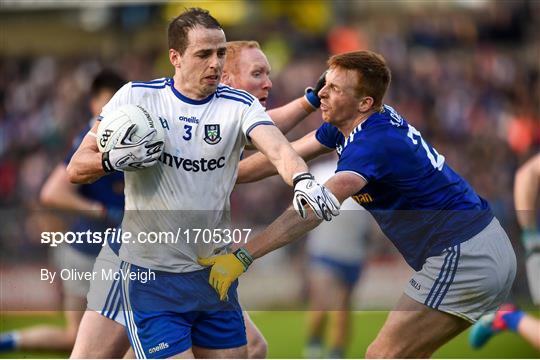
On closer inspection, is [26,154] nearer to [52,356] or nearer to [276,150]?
[52,356]

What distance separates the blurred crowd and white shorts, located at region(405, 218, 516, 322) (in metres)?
8.96

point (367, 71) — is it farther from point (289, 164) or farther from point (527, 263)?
point (527, 263)

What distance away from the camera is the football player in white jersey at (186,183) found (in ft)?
19.1

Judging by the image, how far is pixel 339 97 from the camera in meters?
6.14

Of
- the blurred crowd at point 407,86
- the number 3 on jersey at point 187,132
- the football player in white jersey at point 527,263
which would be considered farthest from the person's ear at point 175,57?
the blurred crowd at point 407,86

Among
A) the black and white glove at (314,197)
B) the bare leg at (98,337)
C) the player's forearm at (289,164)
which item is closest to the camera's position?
the black and white glove at (314,197)

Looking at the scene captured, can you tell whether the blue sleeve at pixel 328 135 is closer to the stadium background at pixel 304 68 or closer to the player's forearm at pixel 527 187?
the player's forearm at pixel 527 187

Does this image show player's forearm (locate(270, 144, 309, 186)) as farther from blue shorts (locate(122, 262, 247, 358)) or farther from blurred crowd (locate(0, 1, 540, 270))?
blurred crowd (locate(0, 1, 540, 270))

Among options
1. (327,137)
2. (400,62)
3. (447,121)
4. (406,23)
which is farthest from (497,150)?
(327,137)

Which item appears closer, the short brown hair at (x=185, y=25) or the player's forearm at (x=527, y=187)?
the short brown hair at (x=185, y=25)

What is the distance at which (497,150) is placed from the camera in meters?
17.2

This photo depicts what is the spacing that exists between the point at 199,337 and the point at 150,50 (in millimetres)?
16591

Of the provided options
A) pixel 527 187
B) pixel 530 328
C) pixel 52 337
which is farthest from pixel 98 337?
pixel 530 328

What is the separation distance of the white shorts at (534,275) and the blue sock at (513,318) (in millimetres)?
1297
